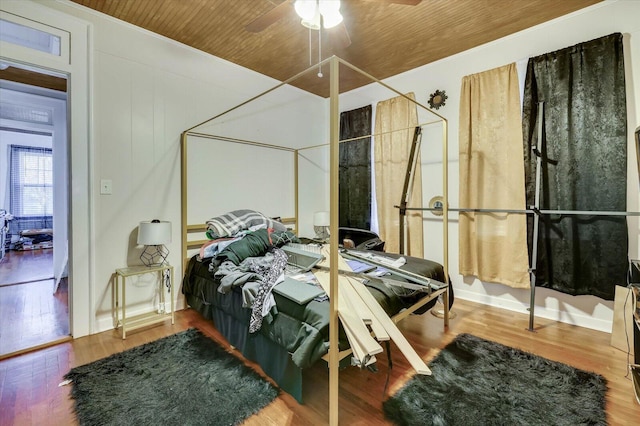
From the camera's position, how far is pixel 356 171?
161 inches

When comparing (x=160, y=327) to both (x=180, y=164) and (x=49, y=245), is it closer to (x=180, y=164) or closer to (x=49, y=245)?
(x=180, y=164)

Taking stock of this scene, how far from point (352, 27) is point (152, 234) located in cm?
261

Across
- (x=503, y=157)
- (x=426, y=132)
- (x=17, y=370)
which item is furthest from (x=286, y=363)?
(x=426, y=132)

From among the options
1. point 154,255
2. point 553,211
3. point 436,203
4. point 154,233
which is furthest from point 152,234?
point 553,211

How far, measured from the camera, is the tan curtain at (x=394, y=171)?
350 centimetres

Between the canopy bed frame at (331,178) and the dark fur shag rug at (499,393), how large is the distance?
41 cm

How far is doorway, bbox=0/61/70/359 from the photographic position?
2491 mm

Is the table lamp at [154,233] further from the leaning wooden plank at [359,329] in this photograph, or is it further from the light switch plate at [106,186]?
the leaning wooden plank at [359,329]

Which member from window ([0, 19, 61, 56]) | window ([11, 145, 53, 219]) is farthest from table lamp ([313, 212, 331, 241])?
window ([11, 145, 53, 219])

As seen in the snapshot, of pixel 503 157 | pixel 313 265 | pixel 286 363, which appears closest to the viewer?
pixel 286 363

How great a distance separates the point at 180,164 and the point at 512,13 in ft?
11.1

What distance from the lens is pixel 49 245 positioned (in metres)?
6.37

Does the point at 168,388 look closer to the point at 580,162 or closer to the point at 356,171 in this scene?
the point at 356,171

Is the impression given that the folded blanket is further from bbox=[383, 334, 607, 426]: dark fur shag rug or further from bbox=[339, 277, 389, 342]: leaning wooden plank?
bbox=[383, 334, 607, 426]: dark fur shag rug
